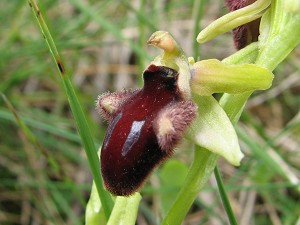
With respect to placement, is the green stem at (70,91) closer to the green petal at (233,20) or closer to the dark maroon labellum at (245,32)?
the green petal at (233,20)

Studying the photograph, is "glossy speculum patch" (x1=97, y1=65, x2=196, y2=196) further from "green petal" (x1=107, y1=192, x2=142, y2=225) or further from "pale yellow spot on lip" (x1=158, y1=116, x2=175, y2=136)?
"green petal" (x1=107, y1=192, x2=142, y2=225)

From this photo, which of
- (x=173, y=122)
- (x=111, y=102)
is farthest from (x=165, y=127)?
(x=111, y=102)

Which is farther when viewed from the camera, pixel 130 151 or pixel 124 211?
pixel 124 211

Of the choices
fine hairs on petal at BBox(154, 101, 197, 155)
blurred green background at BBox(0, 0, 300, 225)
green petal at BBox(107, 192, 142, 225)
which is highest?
fine hairs on petal at BBox(154, 101, 197, 155)

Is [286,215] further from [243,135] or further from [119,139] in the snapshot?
[119,139]

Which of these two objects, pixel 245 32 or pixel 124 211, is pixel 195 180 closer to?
pixel 124 211

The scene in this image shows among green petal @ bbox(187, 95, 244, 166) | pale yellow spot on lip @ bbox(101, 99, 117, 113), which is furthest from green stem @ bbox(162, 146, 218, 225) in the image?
pale yellow spot on lip @ bbox(101, 99, 117, 113)
